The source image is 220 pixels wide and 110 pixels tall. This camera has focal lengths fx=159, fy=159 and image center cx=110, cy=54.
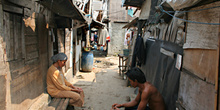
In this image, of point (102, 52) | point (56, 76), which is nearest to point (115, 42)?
point (102, 52)

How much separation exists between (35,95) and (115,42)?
15.1m

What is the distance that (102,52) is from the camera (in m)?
19.4

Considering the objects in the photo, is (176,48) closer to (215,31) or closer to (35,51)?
(215,31)

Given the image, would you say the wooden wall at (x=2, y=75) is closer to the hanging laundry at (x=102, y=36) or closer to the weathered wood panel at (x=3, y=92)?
the weathered wood panel at (x=3, y=92)

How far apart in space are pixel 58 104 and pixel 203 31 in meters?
3.42

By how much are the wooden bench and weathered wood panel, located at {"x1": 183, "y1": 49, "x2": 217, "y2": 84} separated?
278 cm

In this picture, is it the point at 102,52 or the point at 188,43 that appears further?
the point at 102,52

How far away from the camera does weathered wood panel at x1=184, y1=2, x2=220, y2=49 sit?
69.3 inches

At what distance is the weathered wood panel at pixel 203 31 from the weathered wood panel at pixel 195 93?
1.50 ft

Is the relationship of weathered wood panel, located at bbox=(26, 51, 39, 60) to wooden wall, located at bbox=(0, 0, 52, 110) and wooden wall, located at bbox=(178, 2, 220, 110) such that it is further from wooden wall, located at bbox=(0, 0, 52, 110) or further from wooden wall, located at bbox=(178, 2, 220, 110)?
wooden wall, located at bbox=(178, 2, 220, 110)

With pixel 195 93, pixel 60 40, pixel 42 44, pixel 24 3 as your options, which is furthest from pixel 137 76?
pixel 60 40

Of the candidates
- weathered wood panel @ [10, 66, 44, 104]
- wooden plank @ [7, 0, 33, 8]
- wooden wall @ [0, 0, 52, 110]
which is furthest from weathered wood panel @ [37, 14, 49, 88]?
wooden plank @ [7, 0, 33, 8]

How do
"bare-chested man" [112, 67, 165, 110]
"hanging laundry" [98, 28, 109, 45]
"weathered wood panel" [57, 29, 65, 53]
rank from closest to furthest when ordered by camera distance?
"bare-chested man" [112, 67, 165, 110], "weathered wood panel" [57, 29, 65, 53], "hanging laundry" [98, 28, 109, 45]

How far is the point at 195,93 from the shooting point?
6.84 feet
